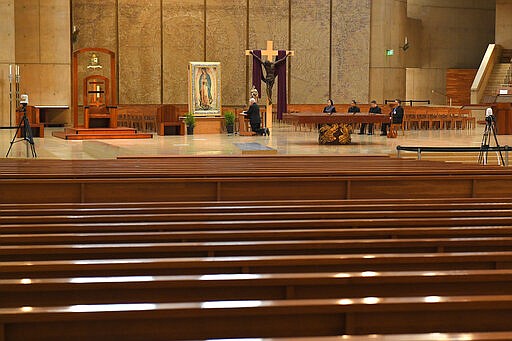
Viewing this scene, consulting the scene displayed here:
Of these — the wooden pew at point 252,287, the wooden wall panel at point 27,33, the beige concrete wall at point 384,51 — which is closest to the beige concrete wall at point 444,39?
the beige concrete wall at point 384,51

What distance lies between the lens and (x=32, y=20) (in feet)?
73.7

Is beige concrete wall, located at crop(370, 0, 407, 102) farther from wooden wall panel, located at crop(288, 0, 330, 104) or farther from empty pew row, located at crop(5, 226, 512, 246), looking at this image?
empty pew row, located at crop(5, 226, 512, 246)

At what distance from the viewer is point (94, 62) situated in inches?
898

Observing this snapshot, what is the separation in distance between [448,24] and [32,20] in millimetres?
14917

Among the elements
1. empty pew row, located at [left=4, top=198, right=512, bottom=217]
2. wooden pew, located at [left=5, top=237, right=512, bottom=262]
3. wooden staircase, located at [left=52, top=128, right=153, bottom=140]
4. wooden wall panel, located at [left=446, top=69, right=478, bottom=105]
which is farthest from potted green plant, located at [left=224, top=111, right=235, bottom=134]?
wooden pew, located at [left=5, top=237, right=512, bottom=262]

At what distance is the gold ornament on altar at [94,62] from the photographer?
22.1 meters

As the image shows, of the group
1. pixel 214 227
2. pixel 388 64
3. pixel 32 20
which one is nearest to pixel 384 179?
pixel 214 227

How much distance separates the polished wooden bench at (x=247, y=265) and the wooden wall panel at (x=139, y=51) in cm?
2183

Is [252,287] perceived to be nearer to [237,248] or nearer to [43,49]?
[237,248]

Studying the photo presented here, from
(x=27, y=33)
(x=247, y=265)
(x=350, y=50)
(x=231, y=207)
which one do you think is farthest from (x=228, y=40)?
(x=247, y=265)

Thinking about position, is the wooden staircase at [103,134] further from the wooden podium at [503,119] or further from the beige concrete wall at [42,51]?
the wooden podium at [503,119]

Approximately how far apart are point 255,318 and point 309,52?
78.0 feet

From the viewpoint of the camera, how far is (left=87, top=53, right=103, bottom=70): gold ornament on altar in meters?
22.1

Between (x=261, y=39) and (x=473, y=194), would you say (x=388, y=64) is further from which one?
(x=473, y=194)
